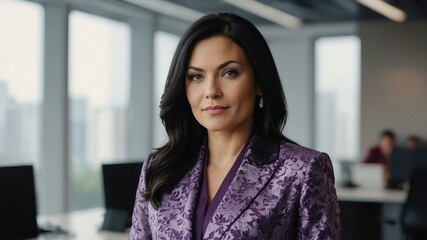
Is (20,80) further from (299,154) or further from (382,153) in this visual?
(299,154)

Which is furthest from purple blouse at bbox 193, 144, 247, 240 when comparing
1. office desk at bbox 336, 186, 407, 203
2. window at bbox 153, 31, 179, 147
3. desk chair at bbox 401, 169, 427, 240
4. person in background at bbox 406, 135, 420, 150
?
person in background at bbox 406, 135, 420, 150

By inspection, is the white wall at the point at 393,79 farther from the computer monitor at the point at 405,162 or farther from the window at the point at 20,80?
the window at the point at 20,80

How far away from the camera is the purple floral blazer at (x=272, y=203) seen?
4.70 feet

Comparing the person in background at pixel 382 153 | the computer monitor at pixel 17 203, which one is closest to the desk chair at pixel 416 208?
the person in background at pixel 382 153

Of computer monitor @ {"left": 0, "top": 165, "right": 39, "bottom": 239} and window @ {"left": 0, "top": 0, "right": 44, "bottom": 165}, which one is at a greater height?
window @ {"left": 0, "top": 0, "right": 44, "bottom": 165}

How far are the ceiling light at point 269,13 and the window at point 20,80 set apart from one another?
2.55 meters

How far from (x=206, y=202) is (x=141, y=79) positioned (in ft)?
28.8

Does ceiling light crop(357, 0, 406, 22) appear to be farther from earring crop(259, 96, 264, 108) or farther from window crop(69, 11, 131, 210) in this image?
earring crop(259, 96, 264, 108)

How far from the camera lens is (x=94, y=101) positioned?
29.2 feet

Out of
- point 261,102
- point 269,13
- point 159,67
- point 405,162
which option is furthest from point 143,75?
point 261,102

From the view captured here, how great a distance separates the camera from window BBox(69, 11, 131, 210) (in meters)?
8.57

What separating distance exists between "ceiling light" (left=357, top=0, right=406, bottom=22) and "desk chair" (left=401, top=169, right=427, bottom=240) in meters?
3.76

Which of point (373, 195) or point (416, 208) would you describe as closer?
point (416, 208)

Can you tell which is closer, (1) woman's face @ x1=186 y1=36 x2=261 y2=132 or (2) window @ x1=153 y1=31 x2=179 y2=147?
(1) woman's face @ x1=186 y1=36 x2=261 y2=132
